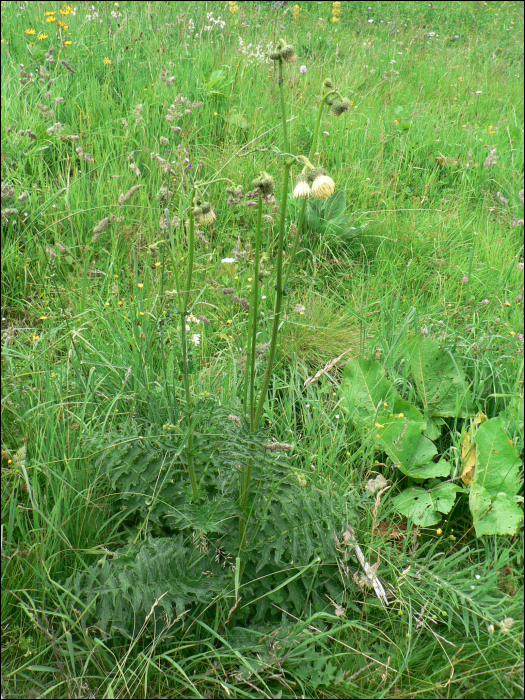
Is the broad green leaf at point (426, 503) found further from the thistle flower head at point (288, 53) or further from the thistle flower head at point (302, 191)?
the thistle flower head at point (288, 53)

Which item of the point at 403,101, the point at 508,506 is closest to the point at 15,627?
the point at 508,506

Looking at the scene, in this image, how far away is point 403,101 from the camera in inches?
165

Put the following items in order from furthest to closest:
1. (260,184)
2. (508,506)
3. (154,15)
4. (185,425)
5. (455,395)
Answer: (154,15)
(455,395)
(508,506)
(185,425)
(260,184)

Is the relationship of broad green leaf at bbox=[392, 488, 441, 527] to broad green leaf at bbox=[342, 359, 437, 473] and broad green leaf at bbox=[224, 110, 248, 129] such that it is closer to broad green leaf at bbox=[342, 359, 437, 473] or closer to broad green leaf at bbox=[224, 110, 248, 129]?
broad green leaf at bbox=[342, 359, 437, 473]

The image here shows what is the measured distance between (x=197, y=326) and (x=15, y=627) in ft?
3.98

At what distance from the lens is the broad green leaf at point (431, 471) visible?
73.1 inches

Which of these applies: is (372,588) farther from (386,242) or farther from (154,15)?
(154,15)

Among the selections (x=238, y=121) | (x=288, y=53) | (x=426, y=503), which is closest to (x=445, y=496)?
(x=426, y=503)

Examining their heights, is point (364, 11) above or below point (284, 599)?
above

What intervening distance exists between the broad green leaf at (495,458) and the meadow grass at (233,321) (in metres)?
0.12

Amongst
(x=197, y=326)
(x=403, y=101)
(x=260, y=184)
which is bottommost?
(x=197, y=326)

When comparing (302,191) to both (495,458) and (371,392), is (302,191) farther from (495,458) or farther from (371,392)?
(495,458)

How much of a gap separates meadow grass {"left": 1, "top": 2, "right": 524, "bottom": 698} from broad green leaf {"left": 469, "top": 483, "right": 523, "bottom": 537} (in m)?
0.06

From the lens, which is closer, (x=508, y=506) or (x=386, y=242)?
(x=508, y=506)
